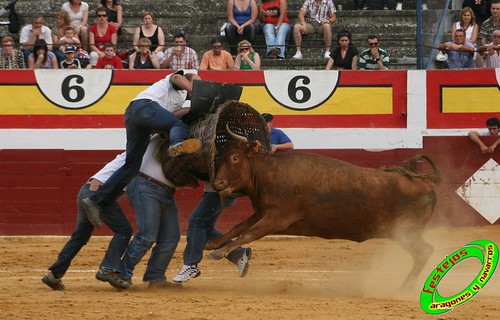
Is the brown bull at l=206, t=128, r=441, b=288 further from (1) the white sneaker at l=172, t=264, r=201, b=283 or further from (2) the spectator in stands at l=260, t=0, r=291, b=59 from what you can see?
(2) the spectator in stands at l=260, t=0, r=291, b=59

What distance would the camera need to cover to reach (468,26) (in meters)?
14.7

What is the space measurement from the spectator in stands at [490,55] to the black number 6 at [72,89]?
15.8ft

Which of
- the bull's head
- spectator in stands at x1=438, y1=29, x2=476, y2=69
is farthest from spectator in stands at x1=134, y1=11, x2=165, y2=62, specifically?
the bull's head

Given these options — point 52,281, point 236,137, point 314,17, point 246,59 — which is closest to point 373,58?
point 246,59

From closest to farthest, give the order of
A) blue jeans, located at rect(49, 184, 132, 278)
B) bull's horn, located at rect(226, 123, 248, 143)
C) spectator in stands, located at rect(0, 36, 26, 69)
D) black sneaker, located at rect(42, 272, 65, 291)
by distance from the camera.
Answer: bull's horn, located at rect(226, 123, 248, 143) < blue jeans, located at rect(49, 184, 132, 278) < black sneaker, located at rect(42, 272, 65, 291) < spectator in stands, located at rect(0, 36, 26, 69)

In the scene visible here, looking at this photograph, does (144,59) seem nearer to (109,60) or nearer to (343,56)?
(109,60)

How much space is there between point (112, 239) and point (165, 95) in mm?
1212

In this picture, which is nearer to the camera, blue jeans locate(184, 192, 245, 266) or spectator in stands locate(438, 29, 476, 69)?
blue jeans locate(184, 192, 245, 266)

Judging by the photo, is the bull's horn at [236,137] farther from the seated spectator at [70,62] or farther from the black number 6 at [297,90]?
the seated spectator at [70,62]

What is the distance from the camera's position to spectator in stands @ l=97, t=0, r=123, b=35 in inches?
618

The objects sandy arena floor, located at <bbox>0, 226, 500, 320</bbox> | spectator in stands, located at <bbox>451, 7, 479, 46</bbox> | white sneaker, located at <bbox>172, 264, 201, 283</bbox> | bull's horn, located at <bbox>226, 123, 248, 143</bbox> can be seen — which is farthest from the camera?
spectator in stands, located at <bbox>451, 7, 479, 46</bbox>

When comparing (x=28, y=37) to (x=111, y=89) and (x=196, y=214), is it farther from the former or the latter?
(x=196, y=214)

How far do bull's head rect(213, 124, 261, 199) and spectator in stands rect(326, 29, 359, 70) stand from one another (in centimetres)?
546

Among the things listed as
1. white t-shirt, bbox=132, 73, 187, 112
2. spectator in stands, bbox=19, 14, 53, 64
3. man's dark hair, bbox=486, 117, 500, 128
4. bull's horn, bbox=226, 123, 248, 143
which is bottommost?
man's dark hair, bbox=486, 117, 500, 128
